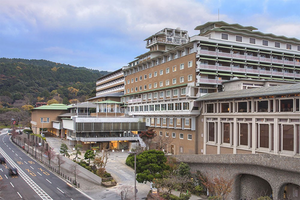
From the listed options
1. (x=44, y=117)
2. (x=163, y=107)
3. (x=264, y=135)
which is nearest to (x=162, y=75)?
(x=163, y=107)

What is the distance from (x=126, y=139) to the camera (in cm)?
7512

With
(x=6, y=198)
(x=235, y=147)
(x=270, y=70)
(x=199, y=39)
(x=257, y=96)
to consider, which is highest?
(x=199, y=39)

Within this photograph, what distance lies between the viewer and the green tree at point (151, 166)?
127 ft

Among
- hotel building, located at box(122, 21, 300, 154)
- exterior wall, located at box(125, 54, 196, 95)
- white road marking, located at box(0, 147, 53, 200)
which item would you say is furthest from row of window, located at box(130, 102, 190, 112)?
white road marking, located at box(0, 147, 53, 200)

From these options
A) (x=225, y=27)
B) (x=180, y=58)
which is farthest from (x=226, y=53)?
(x=180, y=58)

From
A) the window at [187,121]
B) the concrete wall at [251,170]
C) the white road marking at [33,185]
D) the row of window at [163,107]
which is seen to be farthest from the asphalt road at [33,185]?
the row of window at [163,107]

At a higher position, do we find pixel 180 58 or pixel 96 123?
pixel 180 58

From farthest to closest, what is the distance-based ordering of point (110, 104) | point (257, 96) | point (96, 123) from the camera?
point (110, 104), point (96, 123), point (257, 96)

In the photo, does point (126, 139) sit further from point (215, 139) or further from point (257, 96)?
point (257, 96)

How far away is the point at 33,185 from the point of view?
44.9 m

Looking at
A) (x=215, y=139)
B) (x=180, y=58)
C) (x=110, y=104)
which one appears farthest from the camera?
(x=110, y=104)

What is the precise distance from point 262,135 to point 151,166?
18049 mm

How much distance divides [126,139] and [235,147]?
34877 millimetres

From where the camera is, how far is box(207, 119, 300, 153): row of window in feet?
125
